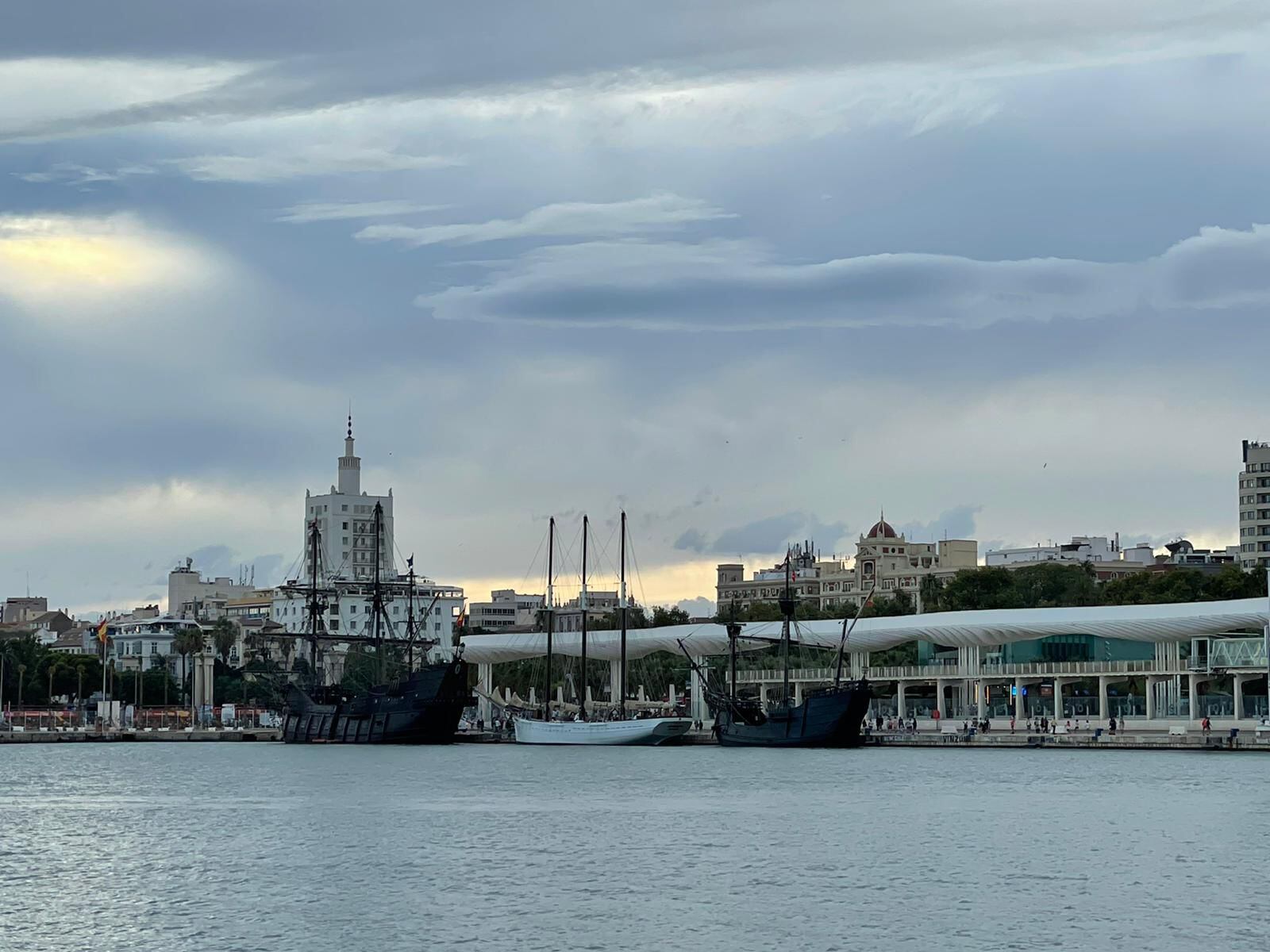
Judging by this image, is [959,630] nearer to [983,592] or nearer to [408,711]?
[983,592]

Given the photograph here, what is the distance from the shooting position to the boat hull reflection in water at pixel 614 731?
458 feet

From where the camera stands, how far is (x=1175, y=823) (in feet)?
229

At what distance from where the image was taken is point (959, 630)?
14375cm

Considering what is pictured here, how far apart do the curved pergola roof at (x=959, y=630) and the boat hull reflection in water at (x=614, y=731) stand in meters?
16.6

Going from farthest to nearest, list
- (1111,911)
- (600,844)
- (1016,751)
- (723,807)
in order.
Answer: (1016,751) < (723,807) < (600,844) < (1111,911)

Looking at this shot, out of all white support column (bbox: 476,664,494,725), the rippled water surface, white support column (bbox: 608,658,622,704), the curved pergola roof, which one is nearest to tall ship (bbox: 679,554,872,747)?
the curved pergola roof

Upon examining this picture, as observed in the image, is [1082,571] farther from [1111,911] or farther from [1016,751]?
[1111,911]

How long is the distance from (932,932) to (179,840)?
3071 centimetres

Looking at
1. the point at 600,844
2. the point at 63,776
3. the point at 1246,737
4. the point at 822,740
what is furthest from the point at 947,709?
the point at 600,844

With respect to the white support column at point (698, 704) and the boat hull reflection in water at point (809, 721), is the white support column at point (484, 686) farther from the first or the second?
the boat hull reflection in water at point (809, 721)

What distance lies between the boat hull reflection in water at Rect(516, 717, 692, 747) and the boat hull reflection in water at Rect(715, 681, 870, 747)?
711cm

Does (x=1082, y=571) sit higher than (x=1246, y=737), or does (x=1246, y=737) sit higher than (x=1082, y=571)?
(x=1082, y=571)

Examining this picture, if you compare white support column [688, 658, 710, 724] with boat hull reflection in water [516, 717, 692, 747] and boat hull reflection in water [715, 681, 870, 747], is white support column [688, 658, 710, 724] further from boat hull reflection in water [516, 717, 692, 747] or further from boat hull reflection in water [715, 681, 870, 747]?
boat hull reflection in water [715, 681, 870, 747]

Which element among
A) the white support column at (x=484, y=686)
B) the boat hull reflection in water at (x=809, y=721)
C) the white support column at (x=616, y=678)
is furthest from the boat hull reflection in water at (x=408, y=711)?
the white support column at (x=484, y=686)
